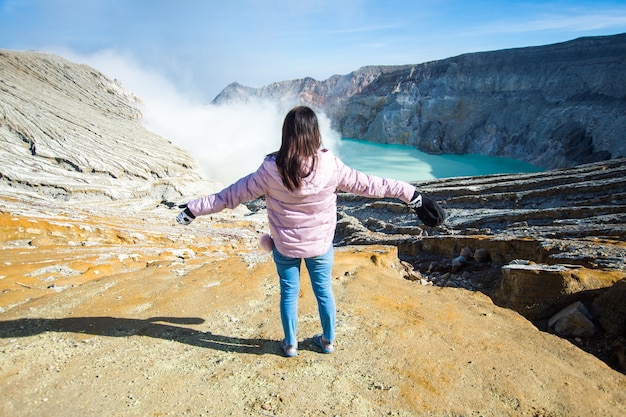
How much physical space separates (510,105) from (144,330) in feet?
181

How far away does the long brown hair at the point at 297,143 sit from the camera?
260 centimetres

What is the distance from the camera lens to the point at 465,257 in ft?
27.1

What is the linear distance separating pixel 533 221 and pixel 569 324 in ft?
37.5

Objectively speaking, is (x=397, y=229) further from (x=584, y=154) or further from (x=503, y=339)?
(x=584, y=154)

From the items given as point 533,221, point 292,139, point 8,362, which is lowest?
point 533,221

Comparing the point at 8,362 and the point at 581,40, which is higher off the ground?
the point at 581,40

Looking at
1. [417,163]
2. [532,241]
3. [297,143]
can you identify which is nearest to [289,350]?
[297,143]

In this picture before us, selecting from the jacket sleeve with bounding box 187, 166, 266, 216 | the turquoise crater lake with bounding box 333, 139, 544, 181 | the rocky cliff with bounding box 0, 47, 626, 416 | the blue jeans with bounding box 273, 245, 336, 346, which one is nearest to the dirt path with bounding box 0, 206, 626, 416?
the rocky cliff with bounding box 0, 47, 626, 416

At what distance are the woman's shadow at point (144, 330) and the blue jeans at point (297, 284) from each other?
0.44 meters

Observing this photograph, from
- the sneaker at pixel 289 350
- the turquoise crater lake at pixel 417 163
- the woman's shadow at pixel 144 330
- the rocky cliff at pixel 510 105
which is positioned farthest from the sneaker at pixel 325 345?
the rocky cliff at pixel 510 105

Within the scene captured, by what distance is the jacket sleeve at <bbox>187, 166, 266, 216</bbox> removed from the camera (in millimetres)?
2842

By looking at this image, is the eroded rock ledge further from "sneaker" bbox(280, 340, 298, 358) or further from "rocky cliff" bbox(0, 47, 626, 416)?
"sneaker" bbox(280, 340, 298, 358)

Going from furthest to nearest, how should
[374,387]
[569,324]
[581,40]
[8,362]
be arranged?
[581,40] → [569,324] → [8,362] → [374,387]

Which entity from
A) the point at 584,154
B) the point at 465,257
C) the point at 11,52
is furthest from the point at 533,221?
the point at 11,52
